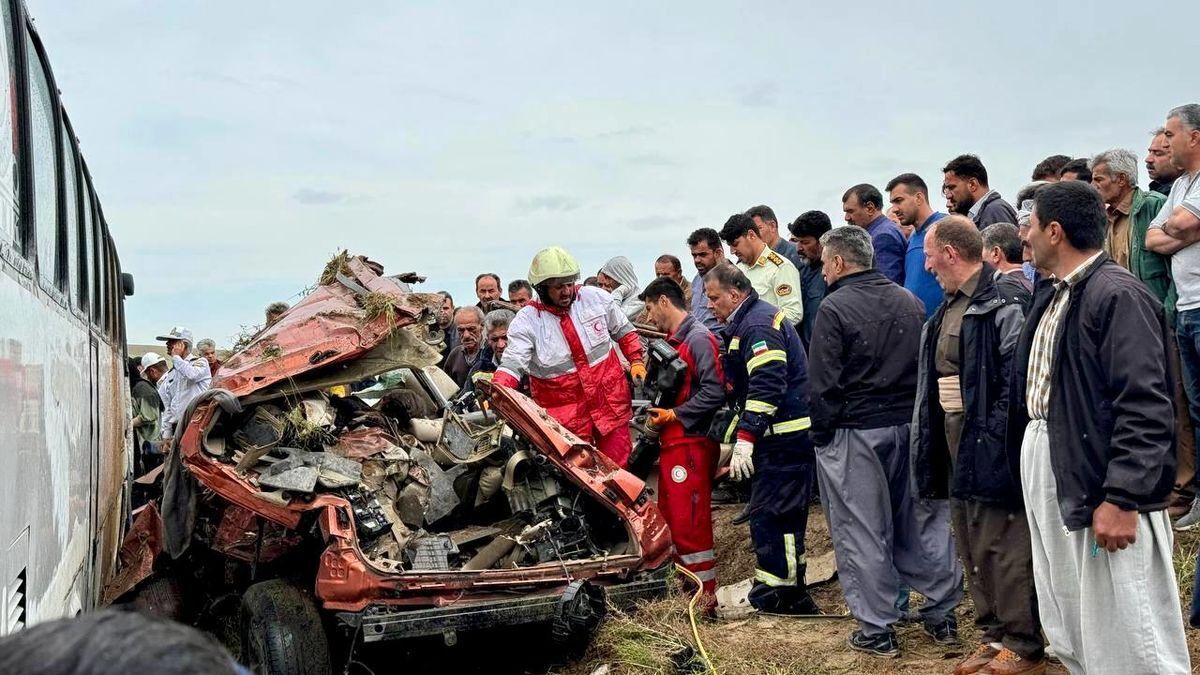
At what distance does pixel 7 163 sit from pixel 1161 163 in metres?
5.70

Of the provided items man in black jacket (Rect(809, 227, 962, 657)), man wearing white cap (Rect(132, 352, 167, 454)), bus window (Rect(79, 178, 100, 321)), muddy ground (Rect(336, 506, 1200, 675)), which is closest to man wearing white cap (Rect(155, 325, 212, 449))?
man wearing white cap (Rect(132, 352, 167, 454))

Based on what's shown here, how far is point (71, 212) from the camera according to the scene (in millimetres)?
5477

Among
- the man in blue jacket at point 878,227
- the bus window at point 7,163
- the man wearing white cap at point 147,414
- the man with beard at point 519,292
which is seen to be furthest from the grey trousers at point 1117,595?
the man wearing white cap at point 147,414

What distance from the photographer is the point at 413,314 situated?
6.89 metres

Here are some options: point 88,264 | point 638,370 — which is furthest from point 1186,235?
point 88,264

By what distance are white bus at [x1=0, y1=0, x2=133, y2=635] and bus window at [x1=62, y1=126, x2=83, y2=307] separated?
1 cm

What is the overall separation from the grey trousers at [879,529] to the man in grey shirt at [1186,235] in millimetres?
1493

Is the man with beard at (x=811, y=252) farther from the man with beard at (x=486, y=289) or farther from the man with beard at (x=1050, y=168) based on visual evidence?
the man with beard at (x=486, y=289)

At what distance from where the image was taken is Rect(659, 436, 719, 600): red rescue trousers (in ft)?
23.7

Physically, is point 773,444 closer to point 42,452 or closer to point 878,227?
point 878,227

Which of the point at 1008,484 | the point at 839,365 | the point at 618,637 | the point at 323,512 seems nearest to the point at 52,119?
the point at 323,512

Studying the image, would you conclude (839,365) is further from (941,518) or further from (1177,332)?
(1177,332)

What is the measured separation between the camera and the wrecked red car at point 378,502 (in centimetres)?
553

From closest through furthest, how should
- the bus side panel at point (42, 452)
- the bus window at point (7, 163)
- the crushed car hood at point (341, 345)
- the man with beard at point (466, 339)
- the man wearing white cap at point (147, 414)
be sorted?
1. the bus side panel at point (42, 452)
2. the bus window at point (7, 163)
3. the crushed car hood at point (341, 345)
4. the man with beard at point (466, 339)
5. the man wearing white cap at point (147, 414)
